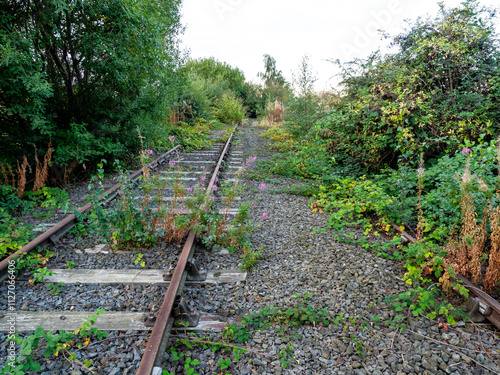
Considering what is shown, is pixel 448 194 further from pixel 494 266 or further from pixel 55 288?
pixel 55 288

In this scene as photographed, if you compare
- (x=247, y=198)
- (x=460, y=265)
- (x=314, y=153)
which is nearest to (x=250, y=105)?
(x=314, y=153)

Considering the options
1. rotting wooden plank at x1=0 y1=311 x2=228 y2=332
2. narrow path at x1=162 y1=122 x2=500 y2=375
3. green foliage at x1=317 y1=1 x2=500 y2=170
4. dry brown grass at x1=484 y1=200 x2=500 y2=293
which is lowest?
narrow path at x1=162 y1=122 x2=500 y2=375

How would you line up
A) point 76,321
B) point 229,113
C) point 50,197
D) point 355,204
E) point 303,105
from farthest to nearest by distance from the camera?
point 229,113
point 303,105
point 50,197
point 355,204
point 76,321

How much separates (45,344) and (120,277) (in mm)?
803

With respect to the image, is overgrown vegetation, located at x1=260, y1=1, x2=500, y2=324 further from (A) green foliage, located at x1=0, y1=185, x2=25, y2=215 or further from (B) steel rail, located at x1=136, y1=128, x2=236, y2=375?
(A) green foliage, located at x1=0, y1=185, x2=25, y2=215

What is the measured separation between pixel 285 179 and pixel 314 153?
3.59ft

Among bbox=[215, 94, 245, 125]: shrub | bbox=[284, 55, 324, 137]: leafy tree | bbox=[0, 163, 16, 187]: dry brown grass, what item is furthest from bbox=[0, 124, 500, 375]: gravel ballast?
bbox=[215, 94, 245, 125]: shrub

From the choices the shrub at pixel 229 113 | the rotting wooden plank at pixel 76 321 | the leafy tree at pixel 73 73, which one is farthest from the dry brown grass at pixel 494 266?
the shrub at pixel 229 113

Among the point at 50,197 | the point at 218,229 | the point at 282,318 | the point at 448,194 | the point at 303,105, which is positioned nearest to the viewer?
the point at 282,318

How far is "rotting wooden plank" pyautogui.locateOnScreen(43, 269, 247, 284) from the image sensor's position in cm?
259

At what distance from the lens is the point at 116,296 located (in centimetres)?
240

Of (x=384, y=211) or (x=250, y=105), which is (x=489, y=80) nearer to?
(x=384, y=211)

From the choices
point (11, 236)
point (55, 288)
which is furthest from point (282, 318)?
point (11, 236)

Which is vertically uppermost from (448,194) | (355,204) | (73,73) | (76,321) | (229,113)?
(229,113)
